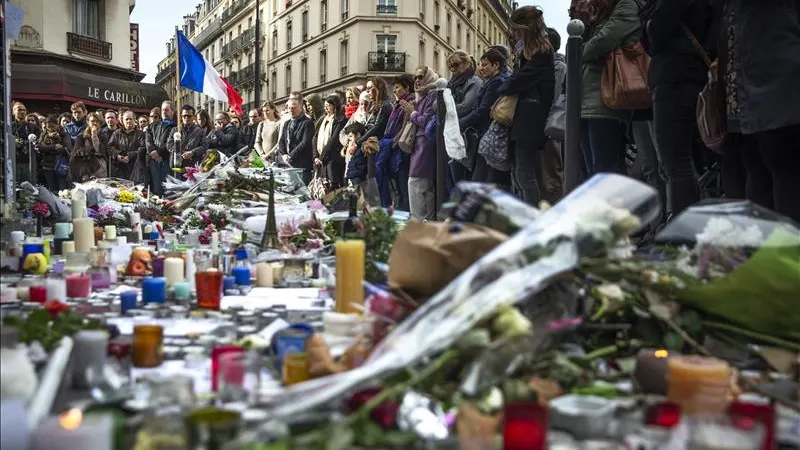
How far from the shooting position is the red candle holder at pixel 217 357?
1519mm

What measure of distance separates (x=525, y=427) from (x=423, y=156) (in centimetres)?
619

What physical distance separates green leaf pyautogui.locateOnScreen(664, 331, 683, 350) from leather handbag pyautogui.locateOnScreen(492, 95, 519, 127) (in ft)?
13.4

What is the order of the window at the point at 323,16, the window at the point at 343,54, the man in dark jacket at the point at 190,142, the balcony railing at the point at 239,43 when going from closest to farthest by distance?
the man in dark jacket at the point at 190,142 → the window at the point at 343,54 → the window at the point at 323,16 → the balcony railing at the point at 239,43

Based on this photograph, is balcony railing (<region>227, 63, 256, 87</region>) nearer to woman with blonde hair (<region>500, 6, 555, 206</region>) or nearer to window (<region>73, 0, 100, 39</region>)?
window (<region>73, 0, 100, 39</region>)

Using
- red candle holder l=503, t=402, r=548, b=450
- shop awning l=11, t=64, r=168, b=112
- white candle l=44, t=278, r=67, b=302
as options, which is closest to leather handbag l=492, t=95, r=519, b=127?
white candle l=44, t=278, r=67, b=302

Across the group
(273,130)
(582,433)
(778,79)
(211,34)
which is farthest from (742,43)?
(211,34)

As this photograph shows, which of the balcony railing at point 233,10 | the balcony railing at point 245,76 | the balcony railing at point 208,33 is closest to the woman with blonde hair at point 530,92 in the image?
the balcony railing at point 245,76

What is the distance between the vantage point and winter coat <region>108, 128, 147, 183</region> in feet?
42.2

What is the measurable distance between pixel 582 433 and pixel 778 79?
7.29 ft

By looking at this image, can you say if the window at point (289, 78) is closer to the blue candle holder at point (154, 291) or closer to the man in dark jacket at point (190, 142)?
the man in dark jacket at point (190, 142)

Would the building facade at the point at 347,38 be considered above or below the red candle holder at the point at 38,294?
above

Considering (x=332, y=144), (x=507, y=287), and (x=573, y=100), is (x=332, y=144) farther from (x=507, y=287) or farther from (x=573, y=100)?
(x=507, y=287)

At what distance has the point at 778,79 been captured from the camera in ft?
9.90

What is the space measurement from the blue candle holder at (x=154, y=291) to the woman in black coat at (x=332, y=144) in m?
6.76
